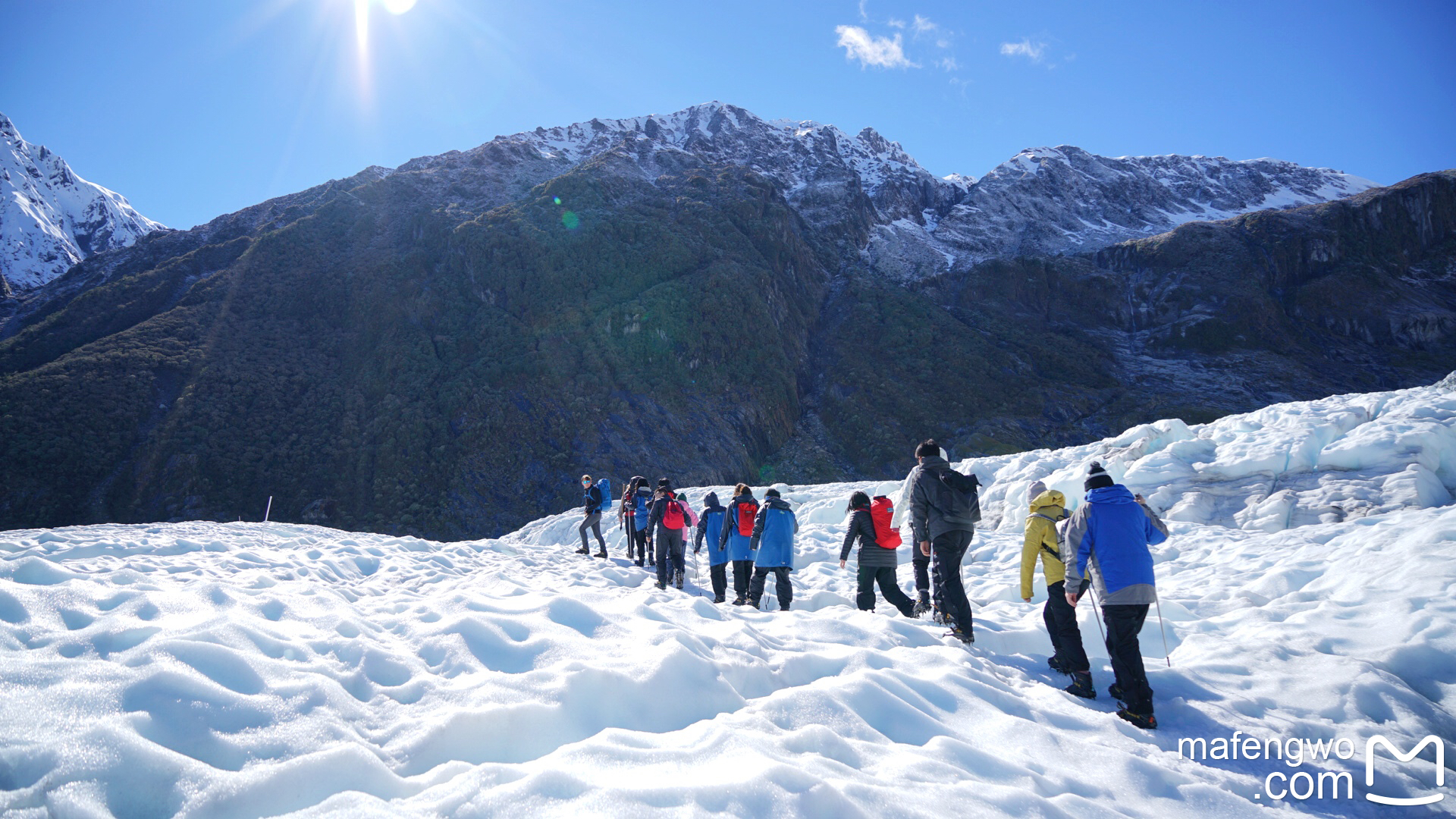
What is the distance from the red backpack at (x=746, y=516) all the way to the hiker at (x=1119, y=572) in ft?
13.6

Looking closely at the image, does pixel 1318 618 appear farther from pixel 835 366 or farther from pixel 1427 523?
pixel 835 366

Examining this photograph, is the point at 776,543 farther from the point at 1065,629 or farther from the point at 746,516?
the point at 1065,629

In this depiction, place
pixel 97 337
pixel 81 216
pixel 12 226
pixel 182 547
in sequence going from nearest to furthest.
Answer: pixel 182 547 → pixel 97 337 → pixel 12 226 → pixel 81 216

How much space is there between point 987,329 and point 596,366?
3885 centimetres

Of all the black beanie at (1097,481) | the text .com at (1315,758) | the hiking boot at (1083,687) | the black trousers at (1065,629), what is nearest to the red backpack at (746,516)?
the black trousers at (1065,629)

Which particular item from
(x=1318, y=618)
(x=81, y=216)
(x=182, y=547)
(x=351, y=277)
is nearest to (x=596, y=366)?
(x=351, y=277)

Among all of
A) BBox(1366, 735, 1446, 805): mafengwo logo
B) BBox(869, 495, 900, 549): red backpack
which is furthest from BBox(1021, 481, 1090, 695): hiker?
BBox(1366, 735, 1446, 805): mafengwo logo

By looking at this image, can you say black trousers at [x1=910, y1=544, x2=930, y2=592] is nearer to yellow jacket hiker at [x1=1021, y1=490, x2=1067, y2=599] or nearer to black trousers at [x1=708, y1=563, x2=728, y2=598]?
yellow jacket hiker at [x1=1021, y1=490, x2=1067, y2=599]

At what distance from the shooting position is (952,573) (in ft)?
19.7

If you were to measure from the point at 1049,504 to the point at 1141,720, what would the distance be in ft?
6.55

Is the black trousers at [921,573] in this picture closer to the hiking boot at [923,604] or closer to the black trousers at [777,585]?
the hiking boot at [923,604]

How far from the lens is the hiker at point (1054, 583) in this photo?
5.11 m

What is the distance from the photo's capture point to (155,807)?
7.28 feet

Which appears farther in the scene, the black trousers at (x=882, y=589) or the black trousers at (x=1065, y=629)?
the black trousers at (x=882, y=589)
